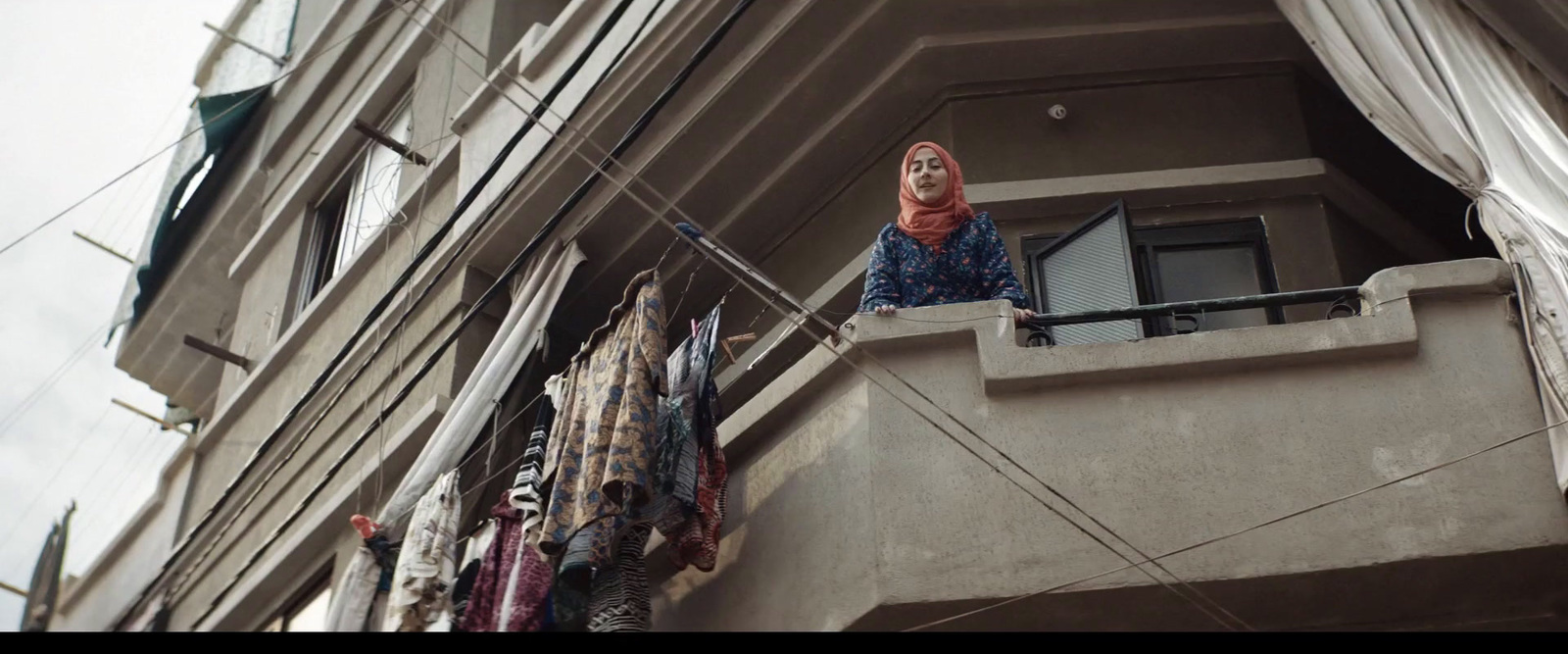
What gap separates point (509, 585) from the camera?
831cm

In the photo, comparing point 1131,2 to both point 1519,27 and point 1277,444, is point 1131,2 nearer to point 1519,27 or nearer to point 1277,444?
point 1519,27

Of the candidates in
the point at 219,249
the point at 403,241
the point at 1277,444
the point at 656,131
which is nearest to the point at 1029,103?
the point at 656,131

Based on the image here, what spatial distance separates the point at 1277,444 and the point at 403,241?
23.7 feet

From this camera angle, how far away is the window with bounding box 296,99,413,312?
1430 centimetres

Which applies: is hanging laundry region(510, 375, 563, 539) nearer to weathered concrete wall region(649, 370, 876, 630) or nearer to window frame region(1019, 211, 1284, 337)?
weathered concrete wall region(649, 370, 876, 630)

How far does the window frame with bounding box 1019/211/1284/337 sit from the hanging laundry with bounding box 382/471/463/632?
3302 millimetres

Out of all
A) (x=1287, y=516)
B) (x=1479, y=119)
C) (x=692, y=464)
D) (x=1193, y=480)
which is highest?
(x=1479, y=119)

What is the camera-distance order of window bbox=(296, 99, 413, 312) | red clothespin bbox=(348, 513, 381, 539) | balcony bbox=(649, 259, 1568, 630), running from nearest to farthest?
balcony bbox=(649, 259, 1568, 630)
red clothespin bbox=(348, 513, 381, 539)
window bbox=(296, 99, 413, 312)

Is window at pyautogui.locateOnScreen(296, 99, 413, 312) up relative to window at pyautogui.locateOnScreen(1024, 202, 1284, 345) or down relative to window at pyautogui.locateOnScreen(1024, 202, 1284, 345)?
up

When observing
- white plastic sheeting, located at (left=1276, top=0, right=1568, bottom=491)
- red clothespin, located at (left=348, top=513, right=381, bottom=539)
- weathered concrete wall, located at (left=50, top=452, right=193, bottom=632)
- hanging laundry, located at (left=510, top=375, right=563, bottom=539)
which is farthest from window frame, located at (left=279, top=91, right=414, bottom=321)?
white plastic sheeting, located at (left=1276, top=0, right=1568, bottom=491)

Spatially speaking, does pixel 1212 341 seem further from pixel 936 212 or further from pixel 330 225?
pixel 330 225

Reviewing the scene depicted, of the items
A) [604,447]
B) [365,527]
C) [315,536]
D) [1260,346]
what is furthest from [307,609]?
[1260,346]

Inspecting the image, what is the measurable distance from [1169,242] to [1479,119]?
73.5 inches

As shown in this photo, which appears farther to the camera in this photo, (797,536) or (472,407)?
(472,407)
